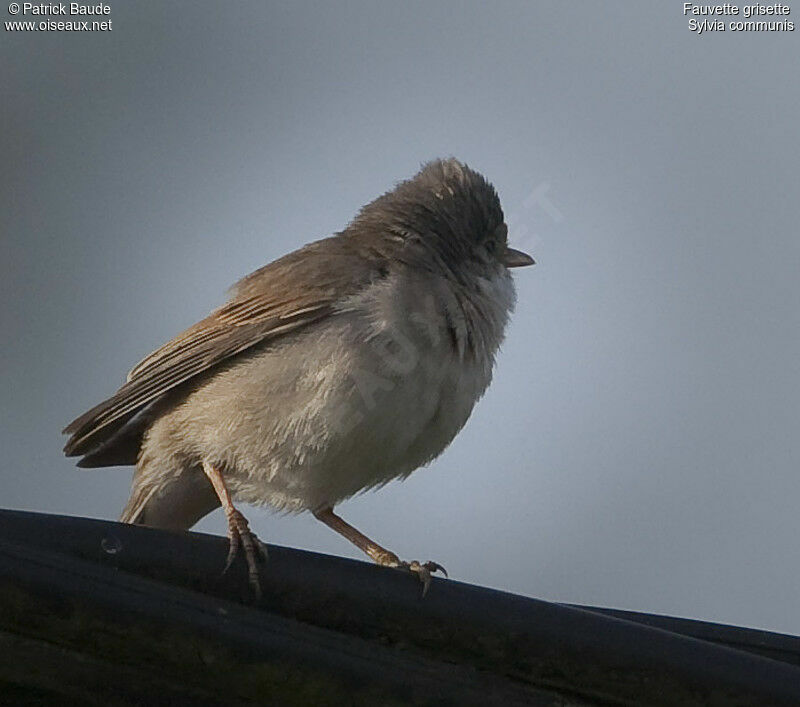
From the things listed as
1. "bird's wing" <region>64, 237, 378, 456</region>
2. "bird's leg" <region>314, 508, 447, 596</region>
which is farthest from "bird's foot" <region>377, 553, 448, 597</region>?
"bird's wing" <region>64, 237, 378, 456</region>

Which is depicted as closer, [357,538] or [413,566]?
[413,566]

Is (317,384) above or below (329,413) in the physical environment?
above

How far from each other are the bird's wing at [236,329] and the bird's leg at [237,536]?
0.41m

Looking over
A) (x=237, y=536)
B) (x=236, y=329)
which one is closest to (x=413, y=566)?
(x=237, y=536)

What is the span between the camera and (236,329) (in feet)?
16.7

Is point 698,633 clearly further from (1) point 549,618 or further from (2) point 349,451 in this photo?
(2) point 349,451

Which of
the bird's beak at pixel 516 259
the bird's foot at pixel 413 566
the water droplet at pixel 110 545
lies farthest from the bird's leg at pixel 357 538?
the water droplet at pixel 110 545

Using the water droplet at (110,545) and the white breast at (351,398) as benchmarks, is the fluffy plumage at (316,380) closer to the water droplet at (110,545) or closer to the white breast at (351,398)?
the white breast at (351,398)

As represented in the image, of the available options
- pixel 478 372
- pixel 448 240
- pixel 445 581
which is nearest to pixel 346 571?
pixel 445 581

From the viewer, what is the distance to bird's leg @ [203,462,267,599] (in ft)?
8.91

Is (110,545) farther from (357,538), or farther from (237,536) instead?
(357,538)

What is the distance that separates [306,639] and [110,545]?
1.47 feet

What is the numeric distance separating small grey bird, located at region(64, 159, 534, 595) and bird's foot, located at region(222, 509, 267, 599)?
20mm

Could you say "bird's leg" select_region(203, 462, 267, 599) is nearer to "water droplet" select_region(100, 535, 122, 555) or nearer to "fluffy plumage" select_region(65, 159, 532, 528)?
"fluffy plumage" select_region(65, 159, 532, 528)
